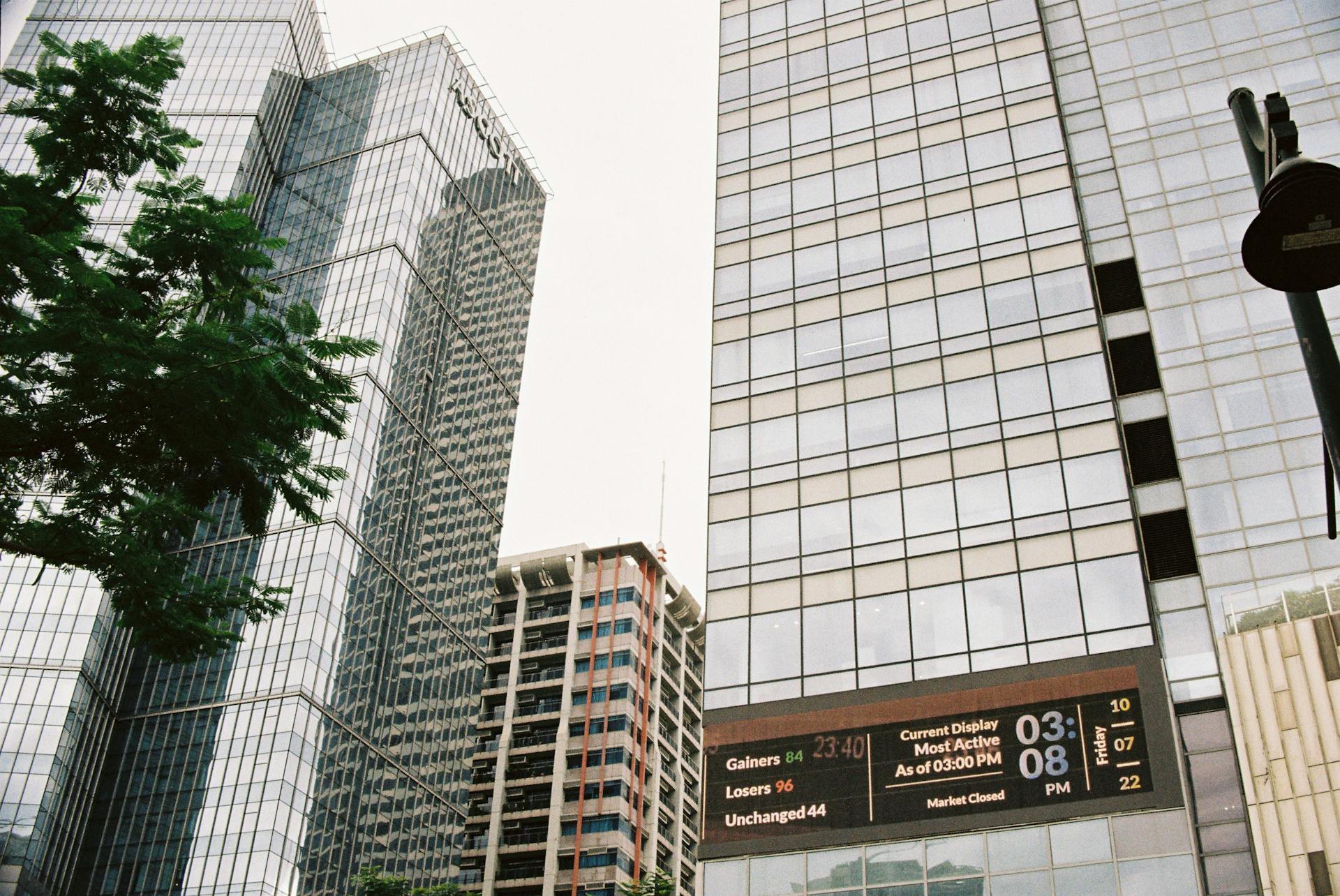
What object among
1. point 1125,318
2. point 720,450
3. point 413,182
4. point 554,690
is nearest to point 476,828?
point 554,690

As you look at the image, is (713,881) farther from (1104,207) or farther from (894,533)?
(1104,207)

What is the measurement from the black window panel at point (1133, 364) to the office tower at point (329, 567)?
3748cm

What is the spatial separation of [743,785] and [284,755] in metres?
51.8

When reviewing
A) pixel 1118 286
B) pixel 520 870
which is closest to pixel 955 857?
pixel 1118 286

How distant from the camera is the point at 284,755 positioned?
79000 mm

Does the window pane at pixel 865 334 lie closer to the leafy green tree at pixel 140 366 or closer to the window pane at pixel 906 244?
the window pane at pixel 906 244

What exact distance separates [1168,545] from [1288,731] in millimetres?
6782

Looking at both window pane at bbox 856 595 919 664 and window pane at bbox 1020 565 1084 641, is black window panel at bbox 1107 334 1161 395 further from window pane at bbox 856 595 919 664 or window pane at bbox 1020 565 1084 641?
window pane at bbox 856 595 919 664

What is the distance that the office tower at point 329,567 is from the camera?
7912cm

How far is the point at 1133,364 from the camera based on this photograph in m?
41.6

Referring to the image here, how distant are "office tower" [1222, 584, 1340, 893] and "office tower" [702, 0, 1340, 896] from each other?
57 cm

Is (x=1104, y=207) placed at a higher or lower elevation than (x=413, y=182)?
lower

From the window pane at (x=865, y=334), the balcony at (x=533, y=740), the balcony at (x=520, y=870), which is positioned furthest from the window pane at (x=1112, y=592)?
the balcony at (x=533, y=740)

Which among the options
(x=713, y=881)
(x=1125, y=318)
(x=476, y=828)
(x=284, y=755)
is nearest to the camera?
(x=713, y=881)
